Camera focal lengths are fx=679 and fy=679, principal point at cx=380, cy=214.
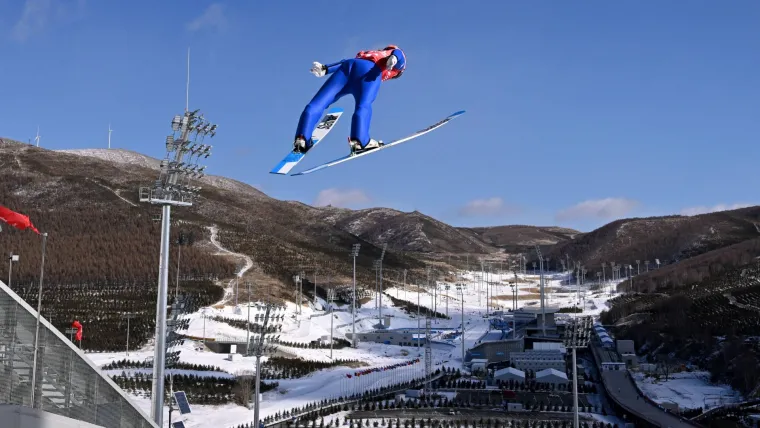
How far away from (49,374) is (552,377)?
43.3 metres

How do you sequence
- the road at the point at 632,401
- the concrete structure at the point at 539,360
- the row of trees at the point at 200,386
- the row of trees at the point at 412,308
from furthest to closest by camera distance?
the row of trees at the point at 412,308 → the concrete structure at the point at 539,360 → the row of trees at the point at 200,386 → the road at the point at 632,401

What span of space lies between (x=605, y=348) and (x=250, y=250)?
7632 centimetres

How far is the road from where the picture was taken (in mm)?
33906

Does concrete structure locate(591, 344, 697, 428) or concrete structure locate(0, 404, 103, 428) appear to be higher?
concrete structure locate(0, 404, 103, 428)

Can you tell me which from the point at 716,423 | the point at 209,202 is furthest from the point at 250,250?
the point at 716,423

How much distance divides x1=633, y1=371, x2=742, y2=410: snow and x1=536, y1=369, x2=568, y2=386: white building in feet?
17.8

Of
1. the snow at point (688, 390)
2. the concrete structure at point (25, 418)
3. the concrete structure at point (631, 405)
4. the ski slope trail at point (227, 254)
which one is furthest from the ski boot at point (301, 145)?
the ski slope trail at point (227, 254)

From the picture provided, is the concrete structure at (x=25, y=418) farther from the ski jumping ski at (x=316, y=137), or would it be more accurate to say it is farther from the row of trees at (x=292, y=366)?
the row of trees at (x=292, y=366)

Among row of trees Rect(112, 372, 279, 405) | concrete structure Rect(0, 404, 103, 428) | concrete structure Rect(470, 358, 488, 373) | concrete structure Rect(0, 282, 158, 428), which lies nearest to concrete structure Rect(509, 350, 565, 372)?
concrete structure Rect(470, 358, 488, 373)

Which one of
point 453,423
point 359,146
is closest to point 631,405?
point 453,423

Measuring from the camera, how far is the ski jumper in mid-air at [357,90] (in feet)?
37.3

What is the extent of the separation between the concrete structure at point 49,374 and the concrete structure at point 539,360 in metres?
47.7

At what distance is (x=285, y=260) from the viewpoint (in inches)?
4953

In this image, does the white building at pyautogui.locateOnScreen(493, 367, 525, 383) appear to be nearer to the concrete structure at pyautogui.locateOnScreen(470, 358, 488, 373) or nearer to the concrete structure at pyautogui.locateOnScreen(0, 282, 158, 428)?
the concrete structure at pyautogui.locateOnScreen(470, 358, 488, 373)
